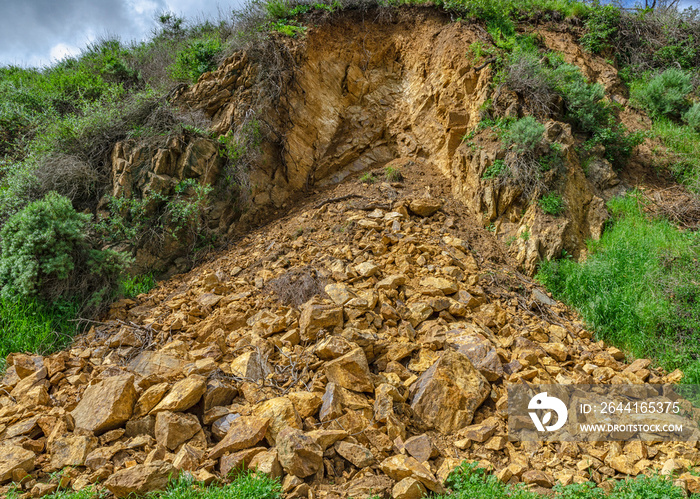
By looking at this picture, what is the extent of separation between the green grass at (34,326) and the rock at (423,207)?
4787mm

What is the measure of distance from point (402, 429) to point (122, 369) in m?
2.74

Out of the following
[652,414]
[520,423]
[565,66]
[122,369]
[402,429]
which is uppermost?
[565,66]

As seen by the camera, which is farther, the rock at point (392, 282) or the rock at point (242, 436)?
the rock at point (392, 282)

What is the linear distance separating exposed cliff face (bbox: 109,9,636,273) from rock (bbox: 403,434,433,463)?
3.37 m

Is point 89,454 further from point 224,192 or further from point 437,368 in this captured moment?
point 224,192

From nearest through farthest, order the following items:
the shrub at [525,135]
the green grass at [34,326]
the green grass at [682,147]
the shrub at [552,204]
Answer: the green grass at [34,326] < the shrub at [552,204] < the shrub at [525,135] < the green grass at [682,147]

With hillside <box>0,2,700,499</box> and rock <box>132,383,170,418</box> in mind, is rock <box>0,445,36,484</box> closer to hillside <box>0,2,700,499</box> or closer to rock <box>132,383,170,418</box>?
hillside <box>0,2,700,499</box>

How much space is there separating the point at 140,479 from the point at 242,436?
64 cm

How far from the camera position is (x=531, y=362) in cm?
360

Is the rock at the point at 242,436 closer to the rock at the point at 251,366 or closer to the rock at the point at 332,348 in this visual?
the rock at the point at 251,366

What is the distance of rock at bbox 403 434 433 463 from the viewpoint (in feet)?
8.91

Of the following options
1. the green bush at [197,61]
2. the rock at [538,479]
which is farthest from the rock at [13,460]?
the green bush at [197,61]

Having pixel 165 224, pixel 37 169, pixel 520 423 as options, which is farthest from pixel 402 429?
pixel 37 169

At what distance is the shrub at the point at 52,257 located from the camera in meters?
4.53
